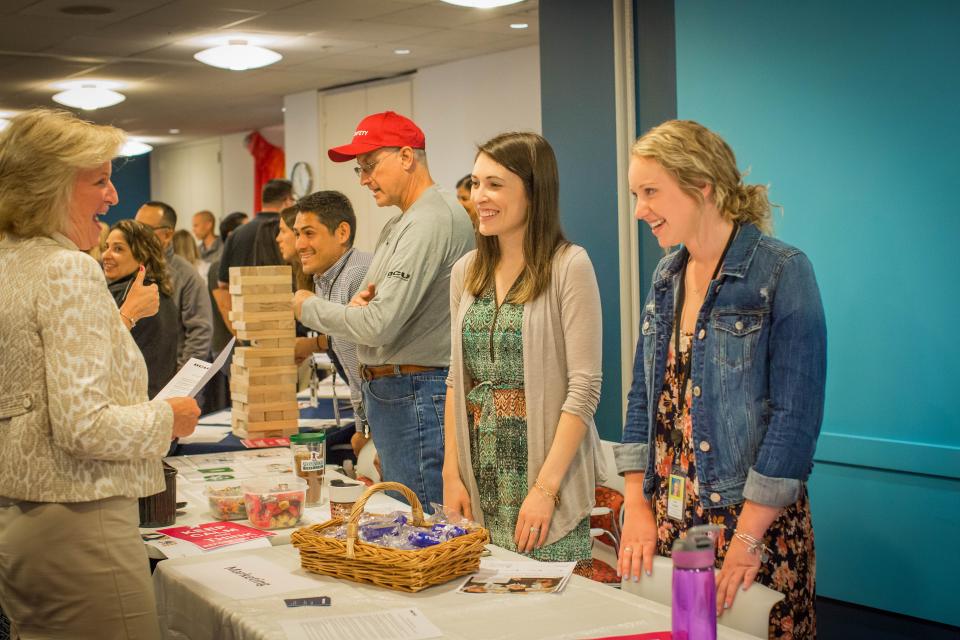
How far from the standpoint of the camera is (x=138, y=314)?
289 centimetres

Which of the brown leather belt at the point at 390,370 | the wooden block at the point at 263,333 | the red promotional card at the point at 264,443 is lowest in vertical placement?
the red promotional card at the point at 264,443

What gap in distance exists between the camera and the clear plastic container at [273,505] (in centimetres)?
244

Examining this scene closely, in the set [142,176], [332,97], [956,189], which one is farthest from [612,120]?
[142,176]

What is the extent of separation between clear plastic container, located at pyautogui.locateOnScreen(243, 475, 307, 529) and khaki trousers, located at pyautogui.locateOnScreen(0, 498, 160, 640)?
25.5 inches

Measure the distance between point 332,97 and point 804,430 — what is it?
961 cm

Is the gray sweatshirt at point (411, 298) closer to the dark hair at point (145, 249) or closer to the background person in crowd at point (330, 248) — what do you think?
the background person in crowd at point (330, 248)

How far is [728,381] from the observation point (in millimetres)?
1962

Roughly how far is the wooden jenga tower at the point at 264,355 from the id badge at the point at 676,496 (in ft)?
7.08

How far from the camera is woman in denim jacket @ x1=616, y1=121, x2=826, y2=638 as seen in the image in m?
1.90

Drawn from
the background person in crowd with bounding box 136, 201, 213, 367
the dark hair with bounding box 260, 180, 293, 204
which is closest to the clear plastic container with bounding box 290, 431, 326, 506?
the background person in crowd with bounding box 136, 201, 213, 367

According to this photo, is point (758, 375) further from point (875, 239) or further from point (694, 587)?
point (875, 239)

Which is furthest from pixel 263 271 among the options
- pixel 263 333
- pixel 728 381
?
pixel 728 381

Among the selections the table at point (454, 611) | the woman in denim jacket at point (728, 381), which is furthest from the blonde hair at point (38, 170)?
the woman in denim jacket at point (728, 381)

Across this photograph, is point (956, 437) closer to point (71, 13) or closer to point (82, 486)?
point (82, 486)
